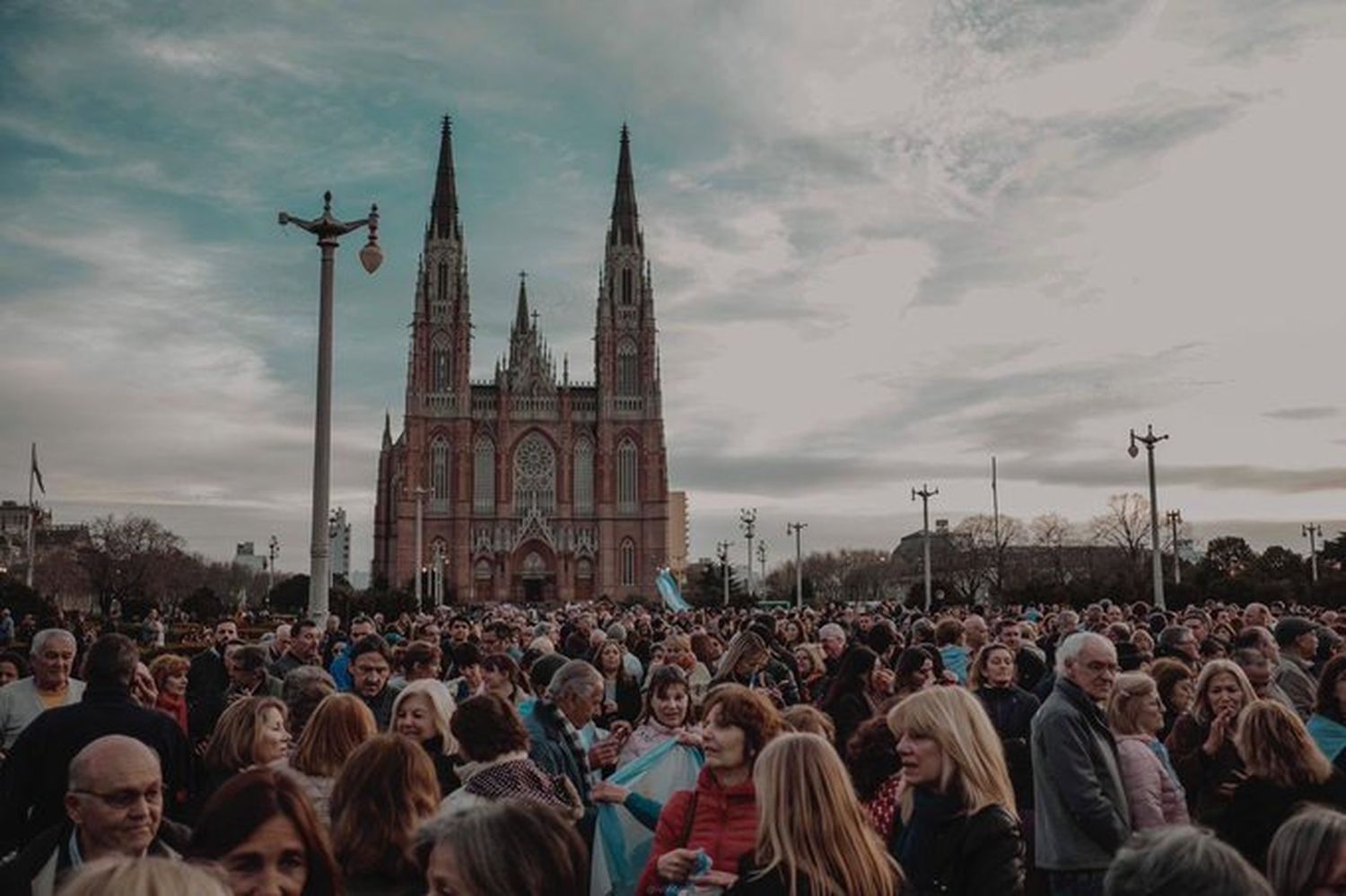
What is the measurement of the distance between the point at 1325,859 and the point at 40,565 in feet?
247

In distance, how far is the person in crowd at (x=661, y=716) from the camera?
6332mm

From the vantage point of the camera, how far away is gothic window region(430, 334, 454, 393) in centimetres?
8638

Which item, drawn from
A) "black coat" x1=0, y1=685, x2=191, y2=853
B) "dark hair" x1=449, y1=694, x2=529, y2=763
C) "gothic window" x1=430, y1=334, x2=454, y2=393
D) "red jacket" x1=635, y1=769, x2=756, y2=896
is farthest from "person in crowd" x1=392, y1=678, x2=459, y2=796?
"gothic window" x1=430, y1=334, x2=454, y2=393

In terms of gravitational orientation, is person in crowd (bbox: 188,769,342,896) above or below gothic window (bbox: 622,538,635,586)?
below

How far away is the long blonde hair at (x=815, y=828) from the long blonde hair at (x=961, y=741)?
561 millimetres

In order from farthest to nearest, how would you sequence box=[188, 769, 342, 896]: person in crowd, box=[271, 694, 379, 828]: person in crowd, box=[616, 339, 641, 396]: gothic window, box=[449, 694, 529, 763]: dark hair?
box=[616, 339, 641, 396]: gothic window < box=[271, 694, 379, 828]: person in crowd < box=[449, 694, 529, 763]: dark hair < box=[188, 769, 342, 896]: person in crowd

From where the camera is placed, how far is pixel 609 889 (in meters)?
5.48

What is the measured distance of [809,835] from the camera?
362 cm

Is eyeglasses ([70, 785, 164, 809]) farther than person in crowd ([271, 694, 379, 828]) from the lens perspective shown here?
No

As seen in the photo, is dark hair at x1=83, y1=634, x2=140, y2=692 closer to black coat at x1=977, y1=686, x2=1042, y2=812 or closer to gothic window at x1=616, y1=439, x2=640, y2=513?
black coat at x1=977, y1=686, x2=1042, y2=812

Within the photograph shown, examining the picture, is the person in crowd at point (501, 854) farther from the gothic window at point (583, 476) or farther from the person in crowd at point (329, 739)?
the gothic window at point (583, 476)

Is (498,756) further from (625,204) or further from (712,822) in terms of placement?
(625,204)

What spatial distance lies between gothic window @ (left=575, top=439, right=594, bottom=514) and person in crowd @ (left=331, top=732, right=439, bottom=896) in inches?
3292

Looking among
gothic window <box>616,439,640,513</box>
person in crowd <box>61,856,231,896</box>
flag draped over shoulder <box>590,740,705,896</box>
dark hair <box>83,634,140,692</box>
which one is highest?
gothic window <box>616,439,640,513</box>
